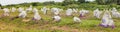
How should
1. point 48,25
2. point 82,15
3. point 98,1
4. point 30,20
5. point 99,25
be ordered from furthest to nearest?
point 98,1, point 82,15, point 30,20, point 48,25, point 99,25

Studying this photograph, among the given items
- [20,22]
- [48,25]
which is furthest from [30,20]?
[48,25]

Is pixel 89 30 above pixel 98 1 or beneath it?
above

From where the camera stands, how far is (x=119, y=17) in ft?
99.6

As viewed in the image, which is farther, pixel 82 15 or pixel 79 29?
pixel 82 15

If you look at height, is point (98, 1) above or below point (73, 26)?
below

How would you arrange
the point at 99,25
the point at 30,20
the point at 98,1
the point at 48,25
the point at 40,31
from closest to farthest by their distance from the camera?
1. the point at 40,31
2. the point at 99,25
3. the point at 48,25
4. the point at 30,20
5. the point at 98,1

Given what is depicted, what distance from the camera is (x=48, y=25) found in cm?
2638

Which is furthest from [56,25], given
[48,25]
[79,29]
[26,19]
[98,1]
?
[98,1]

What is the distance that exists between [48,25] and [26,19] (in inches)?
176

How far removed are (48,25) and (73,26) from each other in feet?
6.48

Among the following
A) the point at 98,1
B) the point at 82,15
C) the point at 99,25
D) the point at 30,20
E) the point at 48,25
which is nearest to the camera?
the point at 99,25

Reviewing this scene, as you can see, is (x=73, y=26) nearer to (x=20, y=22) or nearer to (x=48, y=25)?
(x=48, y=25)

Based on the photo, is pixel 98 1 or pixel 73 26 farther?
pixel 98 1

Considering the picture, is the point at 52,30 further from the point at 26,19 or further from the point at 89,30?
the point at 26,19
